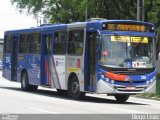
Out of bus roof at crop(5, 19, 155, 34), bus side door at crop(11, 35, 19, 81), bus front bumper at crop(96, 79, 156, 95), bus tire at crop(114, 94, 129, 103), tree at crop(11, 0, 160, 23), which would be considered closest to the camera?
bus front bumper at crop(96, 79, 156, 95)

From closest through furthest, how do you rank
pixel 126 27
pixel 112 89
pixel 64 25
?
pixel 112 89
pixel 126 27
pixel 64 25

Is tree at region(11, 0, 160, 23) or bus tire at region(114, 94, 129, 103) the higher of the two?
tree at region(11, 0, 160, 23)

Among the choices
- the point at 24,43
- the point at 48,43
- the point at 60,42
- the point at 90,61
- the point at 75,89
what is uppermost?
the point at 60,42

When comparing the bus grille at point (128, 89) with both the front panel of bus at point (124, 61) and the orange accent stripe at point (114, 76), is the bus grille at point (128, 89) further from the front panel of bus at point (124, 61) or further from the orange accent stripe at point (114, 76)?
the orange accent stripe at point (114, 76)

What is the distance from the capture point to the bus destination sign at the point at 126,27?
21.7 meters

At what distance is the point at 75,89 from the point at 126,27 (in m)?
3.38

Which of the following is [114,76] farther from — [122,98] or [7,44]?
[7,44]

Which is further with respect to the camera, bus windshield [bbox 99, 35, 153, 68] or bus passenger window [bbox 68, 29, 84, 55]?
bus passenger window [bbox 68, 29, 84, 55]

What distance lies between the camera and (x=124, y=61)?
846 inches

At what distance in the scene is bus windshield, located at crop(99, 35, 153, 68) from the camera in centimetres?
2144

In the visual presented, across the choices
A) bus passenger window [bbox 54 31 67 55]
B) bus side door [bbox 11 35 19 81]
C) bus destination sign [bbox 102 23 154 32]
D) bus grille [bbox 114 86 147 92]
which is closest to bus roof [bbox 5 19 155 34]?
bus destination sign [bbox 102 23 154 32]

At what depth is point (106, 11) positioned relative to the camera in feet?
163

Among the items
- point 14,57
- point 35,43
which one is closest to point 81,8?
point 14,57

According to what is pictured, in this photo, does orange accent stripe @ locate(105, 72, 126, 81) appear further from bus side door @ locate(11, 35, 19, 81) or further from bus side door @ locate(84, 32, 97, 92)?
bus side door @ locate(11, 35, 19, 81)
